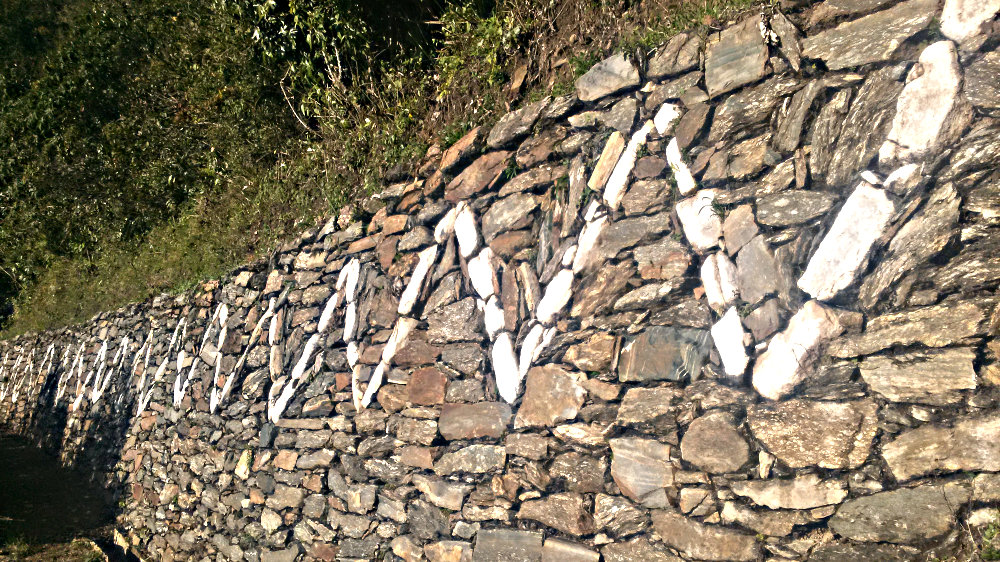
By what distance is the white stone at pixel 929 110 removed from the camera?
1.98 metres

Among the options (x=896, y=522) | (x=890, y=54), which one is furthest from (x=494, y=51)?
(x=896, y=522)

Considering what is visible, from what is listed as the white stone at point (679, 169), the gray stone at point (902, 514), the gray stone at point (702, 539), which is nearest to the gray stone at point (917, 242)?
the gray stone at point (902, 514)

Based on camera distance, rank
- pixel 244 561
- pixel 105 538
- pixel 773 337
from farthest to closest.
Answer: pixel 105 538, pixel 244 561, pixel 773 337

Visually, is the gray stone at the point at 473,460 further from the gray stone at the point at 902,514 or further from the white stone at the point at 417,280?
the gray stone at the point at 902,514

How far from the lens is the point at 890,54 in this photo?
2156 mm

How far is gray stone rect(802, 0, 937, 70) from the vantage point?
6.92ft

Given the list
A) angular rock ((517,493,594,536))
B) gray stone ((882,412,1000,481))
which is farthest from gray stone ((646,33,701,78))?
angular rock ((517,493,594,536))

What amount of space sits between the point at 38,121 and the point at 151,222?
3563 mm

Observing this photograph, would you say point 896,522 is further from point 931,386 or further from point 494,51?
point 494,51

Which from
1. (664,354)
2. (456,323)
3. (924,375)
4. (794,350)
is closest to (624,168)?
(664,354)

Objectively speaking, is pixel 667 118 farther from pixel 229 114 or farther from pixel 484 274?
pixel 229 114

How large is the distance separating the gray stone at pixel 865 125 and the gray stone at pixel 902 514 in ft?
3.40

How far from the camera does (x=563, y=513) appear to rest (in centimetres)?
288

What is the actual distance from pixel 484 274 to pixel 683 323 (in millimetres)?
1295
